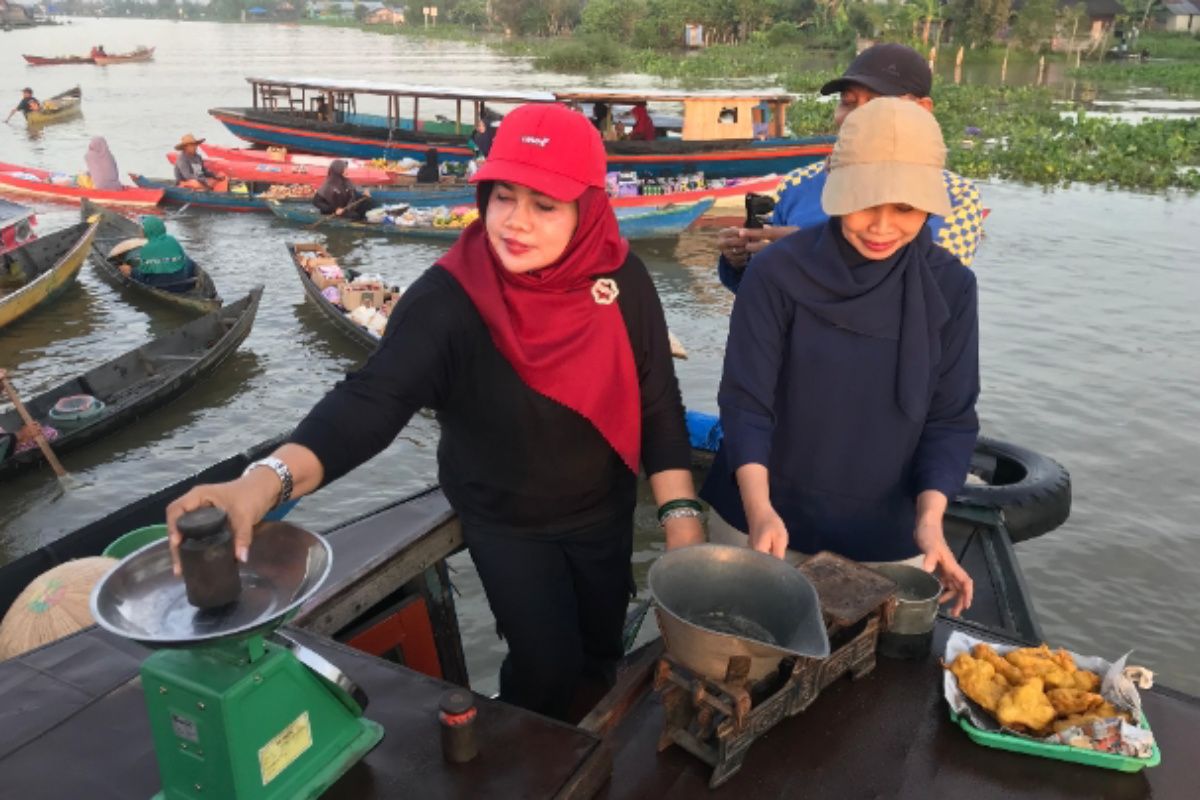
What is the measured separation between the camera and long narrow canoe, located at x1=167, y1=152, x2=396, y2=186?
58.1 feet

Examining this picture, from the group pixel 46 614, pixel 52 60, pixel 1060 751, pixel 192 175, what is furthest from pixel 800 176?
pixel 52 60

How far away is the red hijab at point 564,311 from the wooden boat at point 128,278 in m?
10.2

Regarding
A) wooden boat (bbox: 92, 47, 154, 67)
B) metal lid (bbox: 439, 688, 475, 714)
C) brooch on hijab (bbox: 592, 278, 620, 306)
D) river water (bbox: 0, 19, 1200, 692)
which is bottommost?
river water (bbox: 0, 19, 1200, 692)

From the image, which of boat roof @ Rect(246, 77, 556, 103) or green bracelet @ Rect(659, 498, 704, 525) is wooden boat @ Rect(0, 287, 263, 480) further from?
boat roof @ Rect(246, 77, 556, 103)

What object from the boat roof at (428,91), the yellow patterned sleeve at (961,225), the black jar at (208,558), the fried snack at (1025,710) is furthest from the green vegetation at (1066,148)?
the black jar at (208,558)

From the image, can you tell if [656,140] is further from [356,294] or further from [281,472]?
[281,472]

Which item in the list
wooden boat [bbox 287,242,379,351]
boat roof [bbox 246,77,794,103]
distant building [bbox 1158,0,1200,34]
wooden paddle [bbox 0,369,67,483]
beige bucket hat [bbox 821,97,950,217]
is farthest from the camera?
distant building [bbox 1158,0,1200,34]

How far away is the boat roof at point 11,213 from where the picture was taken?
11.2m

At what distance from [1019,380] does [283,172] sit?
15483 mm

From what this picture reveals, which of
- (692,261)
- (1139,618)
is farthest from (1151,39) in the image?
(1139,618)

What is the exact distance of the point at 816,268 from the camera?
213 cm

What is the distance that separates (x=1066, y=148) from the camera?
21156mm

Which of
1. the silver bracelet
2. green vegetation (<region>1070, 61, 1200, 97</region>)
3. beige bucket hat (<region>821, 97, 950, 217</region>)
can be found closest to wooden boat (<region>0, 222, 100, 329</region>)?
the silver bracelet

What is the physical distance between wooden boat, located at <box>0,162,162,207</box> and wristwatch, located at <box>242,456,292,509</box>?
57.2ft
